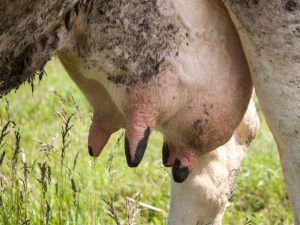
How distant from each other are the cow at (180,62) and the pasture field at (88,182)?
0.29 meters

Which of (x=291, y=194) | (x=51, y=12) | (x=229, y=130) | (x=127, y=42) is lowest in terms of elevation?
(x=291, y=194)

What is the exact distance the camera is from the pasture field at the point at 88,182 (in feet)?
9.50

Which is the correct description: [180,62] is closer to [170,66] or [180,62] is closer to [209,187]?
[170,66]

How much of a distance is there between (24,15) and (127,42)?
13.0 inches

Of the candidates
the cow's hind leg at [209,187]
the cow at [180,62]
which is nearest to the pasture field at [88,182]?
the cow's hind leg at [209,187]

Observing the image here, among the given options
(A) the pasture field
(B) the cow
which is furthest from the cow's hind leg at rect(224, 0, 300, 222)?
(A) the pasture field

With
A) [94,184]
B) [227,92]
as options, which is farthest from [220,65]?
[94,184]

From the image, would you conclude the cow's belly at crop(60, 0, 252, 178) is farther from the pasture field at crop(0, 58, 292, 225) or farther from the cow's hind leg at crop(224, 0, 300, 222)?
the pasture field at crop(0, 58, 292, 225)

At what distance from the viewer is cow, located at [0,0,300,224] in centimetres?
225

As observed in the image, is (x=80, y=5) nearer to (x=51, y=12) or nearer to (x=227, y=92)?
(x=51, y=12)

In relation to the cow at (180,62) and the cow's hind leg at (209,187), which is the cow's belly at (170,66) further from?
the cow's hind leg at (209,187)

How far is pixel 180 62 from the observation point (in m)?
2.37

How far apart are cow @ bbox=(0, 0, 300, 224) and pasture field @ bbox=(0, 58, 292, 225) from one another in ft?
0.95

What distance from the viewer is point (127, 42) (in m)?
2.32
